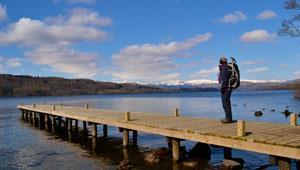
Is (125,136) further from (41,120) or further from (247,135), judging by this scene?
(41,120)

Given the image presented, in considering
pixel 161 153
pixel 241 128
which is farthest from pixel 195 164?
pixel 241 128

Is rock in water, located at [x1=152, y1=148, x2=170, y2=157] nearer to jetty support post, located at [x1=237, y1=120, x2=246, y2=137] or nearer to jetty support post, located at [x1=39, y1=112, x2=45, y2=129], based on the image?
jetty support post, located at [x1=237, y1=120, x2=246, y2=137]

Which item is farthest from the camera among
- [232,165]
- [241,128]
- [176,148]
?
[176,148]

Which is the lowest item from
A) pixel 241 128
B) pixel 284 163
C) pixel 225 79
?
pixel 284 163

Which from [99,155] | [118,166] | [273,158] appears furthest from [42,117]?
[273,158]

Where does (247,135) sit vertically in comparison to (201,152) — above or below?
above

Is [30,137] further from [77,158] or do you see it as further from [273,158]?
[273,158]

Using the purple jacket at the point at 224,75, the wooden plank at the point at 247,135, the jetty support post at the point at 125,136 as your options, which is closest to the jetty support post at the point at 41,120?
the jetty support post at the point at 125,136

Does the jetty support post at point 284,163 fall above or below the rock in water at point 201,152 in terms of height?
above

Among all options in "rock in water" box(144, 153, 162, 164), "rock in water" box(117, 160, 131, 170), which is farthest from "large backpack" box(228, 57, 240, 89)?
"rock in water" box(117, 160, 131, 170)

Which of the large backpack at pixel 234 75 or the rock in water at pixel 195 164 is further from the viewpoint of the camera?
the rock in water at pixel 195 164

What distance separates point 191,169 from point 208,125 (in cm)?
231

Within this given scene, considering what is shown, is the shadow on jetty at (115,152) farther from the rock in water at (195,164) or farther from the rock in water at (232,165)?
the rock in water at (232,165)

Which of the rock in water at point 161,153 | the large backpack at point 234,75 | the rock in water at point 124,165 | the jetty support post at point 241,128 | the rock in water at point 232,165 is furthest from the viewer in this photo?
the rock in water at point 161,153
